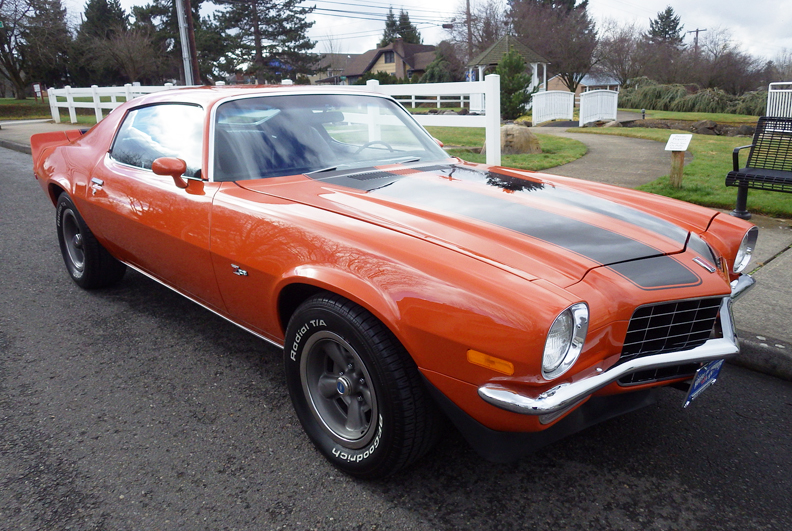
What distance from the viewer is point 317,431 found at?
2461 millimetres

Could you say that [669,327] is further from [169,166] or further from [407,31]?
[407,31]

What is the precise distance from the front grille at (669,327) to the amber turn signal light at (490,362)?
19.4 inches

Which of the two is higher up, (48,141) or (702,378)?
(48,141)

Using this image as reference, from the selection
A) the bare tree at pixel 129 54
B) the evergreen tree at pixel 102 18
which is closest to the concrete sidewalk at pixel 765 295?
the bare tree at pixel 129 54

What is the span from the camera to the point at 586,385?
1863 mm

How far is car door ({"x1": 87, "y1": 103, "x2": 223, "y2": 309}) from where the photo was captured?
2.97 m

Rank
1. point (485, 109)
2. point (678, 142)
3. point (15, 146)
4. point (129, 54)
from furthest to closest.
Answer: point (129, 54) → point (15, 146) → point (485, 109) → point (678, 142)

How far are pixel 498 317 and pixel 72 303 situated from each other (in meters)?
3.57

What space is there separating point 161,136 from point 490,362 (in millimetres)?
2579

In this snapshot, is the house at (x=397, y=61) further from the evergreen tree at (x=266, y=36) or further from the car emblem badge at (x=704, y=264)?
the car emblem badge at (x=704, y=264)

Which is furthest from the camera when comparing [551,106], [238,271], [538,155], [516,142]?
[551,106]

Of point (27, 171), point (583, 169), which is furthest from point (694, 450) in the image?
point (27, 171)

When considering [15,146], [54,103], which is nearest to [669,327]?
A: [15,146]

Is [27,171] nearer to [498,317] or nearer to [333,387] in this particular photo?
Result: [333,387]
